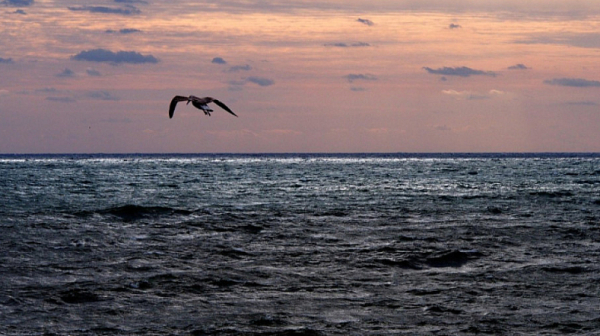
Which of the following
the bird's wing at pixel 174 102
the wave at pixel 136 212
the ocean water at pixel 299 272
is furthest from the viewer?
the wave at pixel 136 212

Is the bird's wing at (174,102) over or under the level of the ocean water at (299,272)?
over

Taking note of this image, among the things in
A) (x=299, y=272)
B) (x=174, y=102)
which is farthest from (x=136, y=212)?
(x=174, y=102)

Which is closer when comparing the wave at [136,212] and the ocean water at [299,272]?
the ocean water at [299,272]

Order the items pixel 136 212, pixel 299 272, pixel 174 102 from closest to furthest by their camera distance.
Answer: pixel 174 102, pixel 299 272, pixel 136 212

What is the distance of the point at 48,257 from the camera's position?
20172 millimetres

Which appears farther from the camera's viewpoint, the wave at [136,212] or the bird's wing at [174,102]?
the wave at [136,212]

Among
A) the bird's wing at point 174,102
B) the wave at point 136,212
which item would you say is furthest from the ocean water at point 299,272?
the bird's wing at point 174,102

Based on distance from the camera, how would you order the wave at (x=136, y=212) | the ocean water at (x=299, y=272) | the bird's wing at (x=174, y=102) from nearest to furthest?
the ocean water at (x=299, y=272), the bird's wing at (x=174, y=102), the wave at (x=136, y=212)

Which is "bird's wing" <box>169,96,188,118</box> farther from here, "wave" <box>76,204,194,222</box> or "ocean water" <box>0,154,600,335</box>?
"wave" <box>76,204,194,222</box>

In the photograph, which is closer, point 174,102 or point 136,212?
point 174,102

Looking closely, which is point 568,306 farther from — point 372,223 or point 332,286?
point 372,223

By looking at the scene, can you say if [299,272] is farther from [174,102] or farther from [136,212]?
[136,212]

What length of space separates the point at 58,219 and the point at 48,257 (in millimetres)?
10261

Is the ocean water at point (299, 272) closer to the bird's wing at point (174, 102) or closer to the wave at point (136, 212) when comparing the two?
the wave at point (136, 212)
